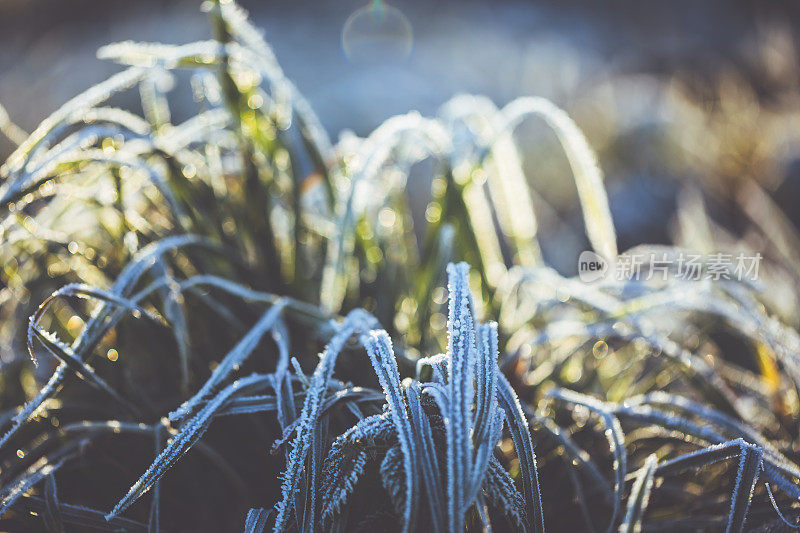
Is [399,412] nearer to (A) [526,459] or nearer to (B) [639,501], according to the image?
(A) [526,459]

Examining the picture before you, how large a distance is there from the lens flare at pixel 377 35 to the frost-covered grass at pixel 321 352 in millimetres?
5563

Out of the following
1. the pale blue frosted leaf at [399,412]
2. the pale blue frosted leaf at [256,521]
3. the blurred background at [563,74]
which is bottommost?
the pale blue frosted leaf at [256,521]

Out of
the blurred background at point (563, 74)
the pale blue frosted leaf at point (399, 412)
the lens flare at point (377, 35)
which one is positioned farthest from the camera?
the lens flare at point (377, 35)

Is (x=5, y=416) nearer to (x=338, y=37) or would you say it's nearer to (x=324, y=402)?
(x=324, y=402)

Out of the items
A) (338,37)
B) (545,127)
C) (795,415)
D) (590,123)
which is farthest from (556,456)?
(338,37)

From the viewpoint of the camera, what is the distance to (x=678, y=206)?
2.30 meters

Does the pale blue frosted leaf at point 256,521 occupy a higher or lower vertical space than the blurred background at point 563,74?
lower

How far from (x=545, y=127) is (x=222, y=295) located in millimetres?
2828

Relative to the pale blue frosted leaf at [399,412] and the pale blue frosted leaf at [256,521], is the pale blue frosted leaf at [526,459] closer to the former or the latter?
the pale blue frosted leaf at [399,412]

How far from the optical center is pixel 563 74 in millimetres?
3764

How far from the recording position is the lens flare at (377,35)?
642 cm

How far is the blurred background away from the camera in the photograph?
2309 millimetres

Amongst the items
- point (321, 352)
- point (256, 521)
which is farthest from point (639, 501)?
point (321, 352)

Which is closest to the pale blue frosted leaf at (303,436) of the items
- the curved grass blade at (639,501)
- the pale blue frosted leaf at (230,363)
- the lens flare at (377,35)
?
the pale blue frosted leaf at (230,363)
